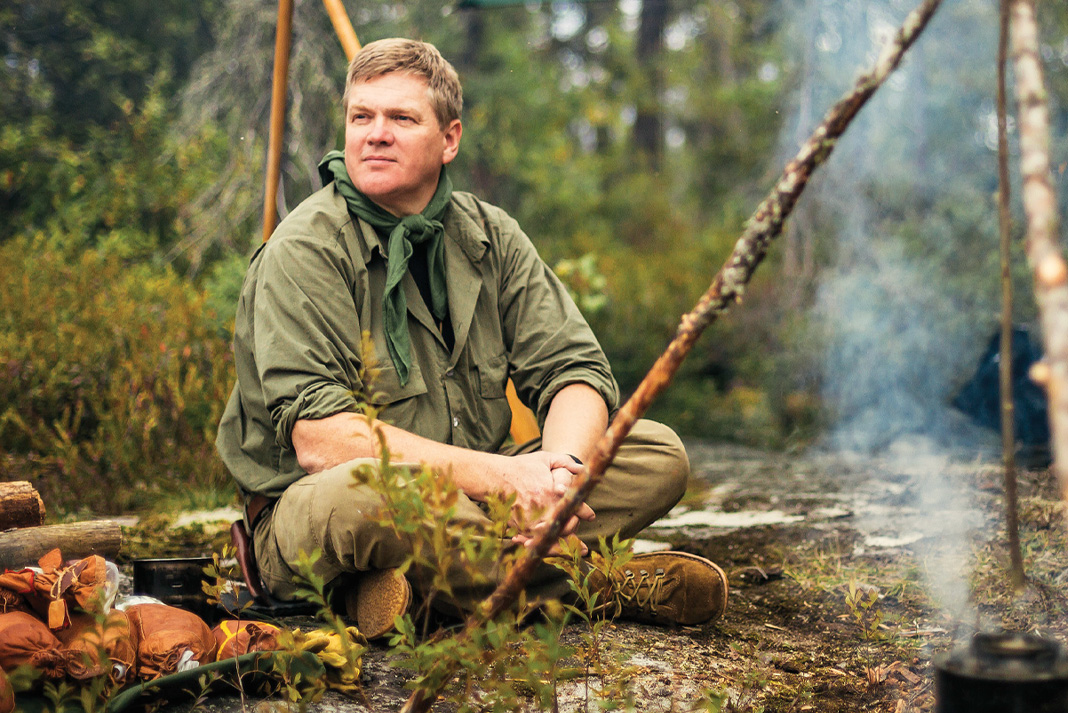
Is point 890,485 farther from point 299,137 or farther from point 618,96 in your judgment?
point 618,96

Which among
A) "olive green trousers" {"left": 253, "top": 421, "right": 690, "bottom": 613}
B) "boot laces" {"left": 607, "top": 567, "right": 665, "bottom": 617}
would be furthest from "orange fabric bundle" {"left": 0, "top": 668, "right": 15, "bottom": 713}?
"boot laces" {"left": 607, "top": 567, "right": 665, "bottom": 617}

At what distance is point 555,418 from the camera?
2.86m

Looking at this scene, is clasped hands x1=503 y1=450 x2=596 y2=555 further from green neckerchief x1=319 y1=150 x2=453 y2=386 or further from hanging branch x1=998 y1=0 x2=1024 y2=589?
hanging branch x1=998 y1=0 x2=1024 y2=589

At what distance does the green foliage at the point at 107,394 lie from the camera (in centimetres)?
424

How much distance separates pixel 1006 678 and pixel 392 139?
207cm

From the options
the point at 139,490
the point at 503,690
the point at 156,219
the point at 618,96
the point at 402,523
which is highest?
the point at 618,96

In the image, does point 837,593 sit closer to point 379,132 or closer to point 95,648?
point 379,132

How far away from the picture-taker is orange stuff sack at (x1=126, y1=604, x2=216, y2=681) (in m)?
2.03

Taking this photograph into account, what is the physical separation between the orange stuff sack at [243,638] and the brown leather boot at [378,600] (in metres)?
Answer: 0.27

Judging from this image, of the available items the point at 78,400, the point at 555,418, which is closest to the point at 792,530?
the point at 555,418

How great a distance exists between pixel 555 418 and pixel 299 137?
3.64 meters

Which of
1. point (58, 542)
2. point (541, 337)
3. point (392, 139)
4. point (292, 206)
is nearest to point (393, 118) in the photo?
point (392, 139)

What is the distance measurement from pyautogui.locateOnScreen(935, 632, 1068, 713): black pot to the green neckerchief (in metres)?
1.67

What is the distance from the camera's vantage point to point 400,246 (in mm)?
2752
